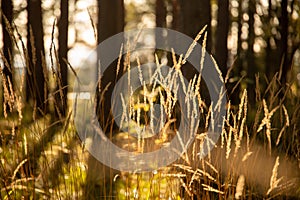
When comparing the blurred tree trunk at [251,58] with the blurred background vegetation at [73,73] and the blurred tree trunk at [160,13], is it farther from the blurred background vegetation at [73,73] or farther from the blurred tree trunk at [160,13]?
the blurred tree trunk at [160,13]

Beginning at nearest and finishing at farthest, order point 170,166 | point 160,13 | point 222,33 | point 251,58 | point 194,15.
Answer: point 170,166 < point 194,15 < point 222,33 < point 251,58 < point 160,13

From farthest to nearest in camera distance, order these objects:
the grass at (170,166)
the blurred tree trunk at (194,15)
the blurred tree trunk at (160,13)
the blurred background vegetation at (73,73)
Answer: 1. the blurred tree trunk at (160,13)
2. the blurred tree trunk at (194,15)
3. the blurred background vegetation at (73,73)
4. the grass at (170,166)

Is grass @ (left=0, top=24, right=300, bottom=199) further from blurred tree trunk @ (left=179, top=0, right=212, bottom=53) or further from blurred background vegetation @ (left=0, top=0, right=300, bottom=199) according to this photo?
blurred tree trunk @ (left=179, top=0, right=212, bottom=53)

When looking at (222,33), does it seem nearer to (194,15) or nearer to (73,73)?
(194,15)

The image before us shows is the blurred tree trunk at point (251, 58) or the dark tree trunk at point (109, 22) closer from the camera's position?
the dark tree trunk at point (109, 22)

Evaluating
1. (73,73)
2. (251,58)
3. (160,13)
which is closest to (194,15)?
(73,73)

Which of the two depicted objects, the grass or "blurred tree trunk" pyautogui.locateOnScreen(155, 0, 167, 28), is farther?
"blurred tree trunk" pyautogui.locateOnScreen(155, 0, 167, 28)

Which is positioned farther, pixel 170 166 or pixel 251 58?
pixel 251 58

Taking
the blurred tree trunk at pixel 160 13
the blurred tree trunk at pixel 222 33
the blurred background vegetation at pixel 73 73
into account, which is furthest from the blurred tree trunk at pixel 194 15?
the blurred tree trunk at pixel 160 13

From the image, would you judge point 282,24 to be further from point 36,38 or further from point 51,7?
point 51,7

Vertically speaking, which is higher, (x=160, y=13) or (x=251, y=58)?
(x=160, y=13)

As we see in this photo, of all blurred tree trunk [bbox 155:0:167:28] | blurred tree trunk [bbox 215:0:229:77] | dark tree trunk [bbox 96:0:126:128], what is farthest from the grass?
blurred tree trunk [bbox 155:0:167:28]

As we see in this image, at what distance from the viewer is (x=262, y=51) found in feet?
36.2

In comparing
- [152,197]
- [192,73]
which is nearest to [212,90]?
[192,73]
